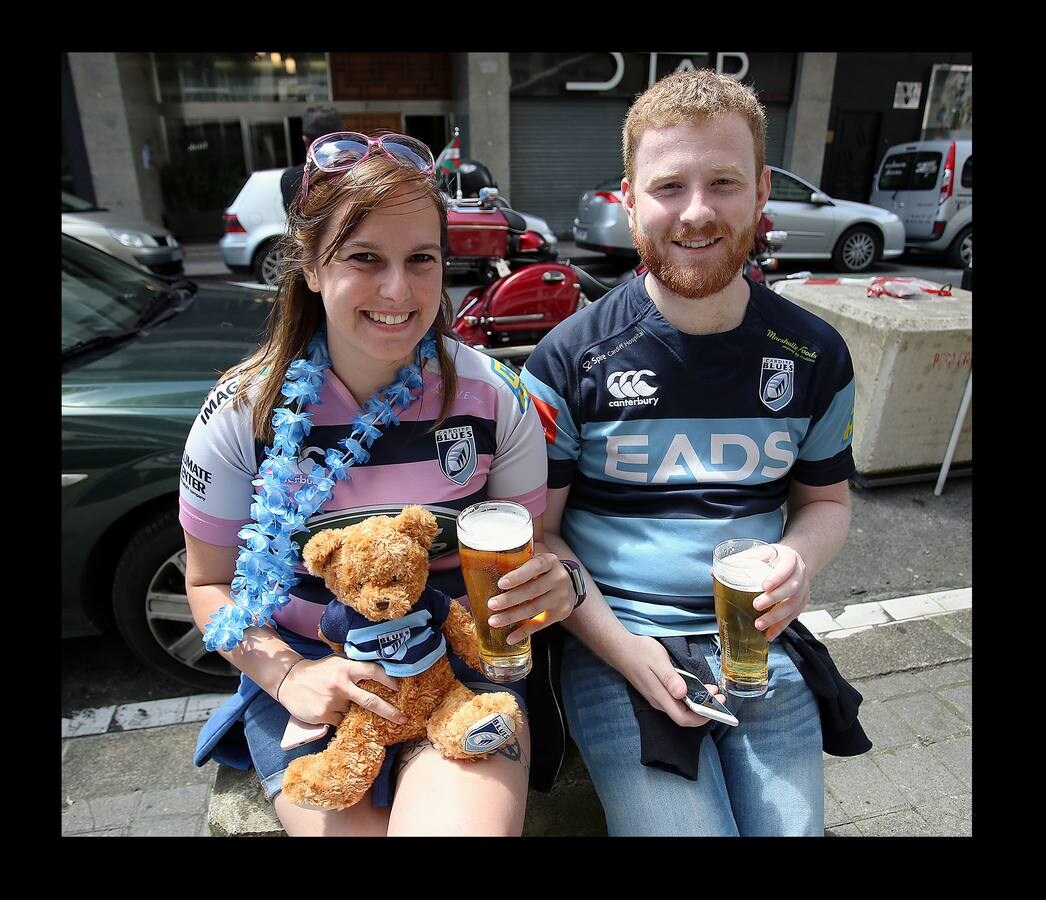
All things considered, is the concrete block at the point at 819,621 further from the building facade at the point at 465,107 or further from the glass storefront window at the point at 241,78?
the glass storefront window at the point at 241,78

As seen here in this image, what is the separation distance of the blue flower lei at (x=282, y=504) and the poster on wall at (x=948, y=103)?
1863cm

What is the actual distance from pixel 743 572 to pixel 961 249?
1382 cm

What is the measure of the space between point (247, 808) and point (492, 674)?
708mm

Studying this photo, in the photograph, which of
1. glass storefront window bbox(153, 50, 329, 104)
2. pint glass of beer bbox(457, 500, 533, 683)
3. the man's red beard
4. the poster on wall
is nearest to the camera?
pint glass of beer bbox(457, 500, 533, 683)

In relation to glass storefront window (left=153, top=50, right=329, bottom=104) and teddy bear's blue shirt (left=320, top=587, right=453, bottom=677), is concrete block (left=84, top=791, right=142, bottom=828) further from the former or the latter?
glass storefront window (left=153, top=50, right=329, bottom=104)

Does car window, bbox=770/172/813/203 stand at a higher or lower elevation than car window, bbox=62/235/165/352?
higher

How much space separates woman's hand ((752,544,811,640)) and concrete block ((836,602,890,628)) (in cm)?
186

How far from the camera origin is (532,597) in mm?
1420

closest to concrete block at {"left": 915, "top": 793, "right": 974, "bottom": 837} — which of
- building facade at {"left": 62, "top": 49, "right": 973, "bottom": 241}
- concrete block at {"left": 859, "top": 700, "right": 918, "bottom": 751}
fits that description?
concrete block at {"left": 859, "top": 700, "right": 918, "bottom": 751}

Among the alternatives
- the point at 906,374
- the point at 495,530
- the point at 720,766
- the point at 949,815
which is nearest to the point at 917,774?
the point at 949,815

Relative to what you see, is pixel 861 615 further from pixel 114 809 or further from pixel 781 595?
pixel 114 809

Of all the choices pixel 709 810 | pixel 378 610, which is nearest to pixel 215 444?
pixel 378 610

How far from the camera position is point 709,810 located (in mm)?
1507

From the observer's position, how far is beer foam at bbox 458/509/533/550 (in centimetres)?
137
